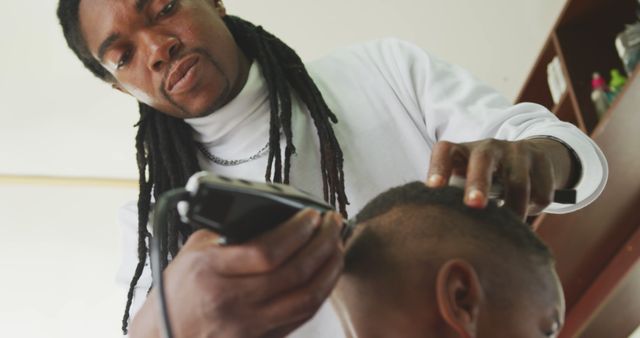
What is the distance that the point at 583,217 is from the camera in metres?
1.59

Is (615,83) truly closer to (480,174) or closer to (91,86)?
(480,174)

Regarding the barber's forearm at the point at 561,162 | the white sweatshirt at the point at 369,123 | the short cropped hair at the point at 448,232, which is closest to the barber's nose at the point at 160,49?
the white sweatshirt at the point at 369,123

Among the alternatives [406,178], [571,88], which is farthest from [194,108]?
[571,88]

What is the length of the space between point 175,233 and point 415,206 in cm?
45

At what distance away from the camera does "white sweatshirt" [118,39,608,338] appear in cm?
103

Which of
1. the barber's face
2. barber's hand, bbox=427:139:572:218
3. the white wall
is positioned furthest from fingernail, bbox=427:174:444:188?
the white wall

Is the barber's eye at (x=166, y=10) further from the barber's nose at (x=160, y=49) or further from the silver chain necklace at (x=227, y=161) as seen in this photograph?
the silver chain necklace at (x=227, y=161)

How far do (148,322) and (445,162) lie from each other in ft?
1.17

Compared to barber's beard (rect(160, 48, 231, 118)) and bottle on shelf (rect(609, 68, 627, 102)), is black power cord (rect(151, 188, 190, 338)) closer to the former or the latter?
barber's beard (rect(160, 48, 231, 118))

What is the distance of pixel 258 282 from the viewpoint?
505mm

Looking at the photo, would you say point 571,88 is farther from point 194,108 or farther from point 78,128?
point 78,128

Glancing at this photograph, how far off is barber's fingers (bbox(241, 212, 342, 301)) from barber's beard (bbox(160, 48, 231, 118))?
0.58 m

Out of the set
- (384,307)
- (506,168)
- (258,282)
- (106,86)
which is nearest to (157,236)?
(258,282)

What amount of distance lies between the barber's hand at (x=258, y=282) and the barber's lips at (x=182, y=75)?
1.73ft
